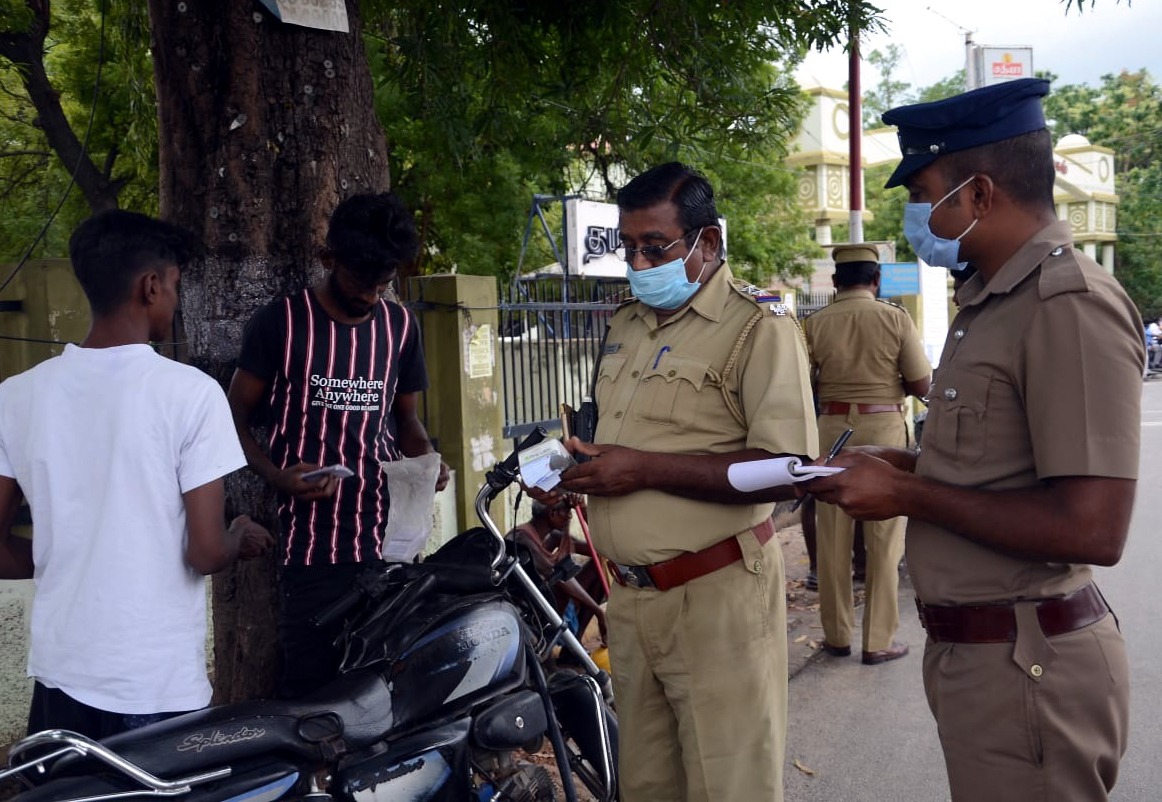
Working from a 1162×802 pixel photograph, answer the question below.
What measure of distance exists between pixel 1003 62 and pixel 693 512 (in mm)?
12350

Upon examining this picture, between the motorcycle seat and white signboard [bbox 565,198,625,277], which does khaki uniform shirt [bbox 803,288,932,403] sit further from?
white signboard [bbox 565,198,625,277]

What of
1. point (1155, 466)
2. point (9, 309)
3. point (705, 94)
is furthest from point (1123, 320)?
point (1155, 466)

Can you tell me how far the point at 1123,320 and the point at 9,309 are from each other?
411cm

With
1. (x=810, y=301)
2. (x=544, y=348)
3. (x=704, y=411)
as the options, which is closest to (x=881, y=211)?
(x=810, y=301)

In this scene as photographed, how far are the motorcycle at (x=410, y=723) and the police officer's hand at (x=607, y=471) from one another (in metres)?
0.15

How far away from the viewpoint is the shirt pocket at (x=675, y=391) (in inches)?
102

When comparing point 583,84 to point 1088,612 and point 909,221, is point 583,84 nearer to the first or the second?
point 909,221

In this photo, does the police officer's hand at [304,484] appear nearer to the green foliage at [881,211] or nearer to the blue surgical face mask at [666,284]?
the blue surgical face mask at [666,284]

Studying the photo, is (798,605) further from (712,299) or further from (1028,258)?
(1028,258)

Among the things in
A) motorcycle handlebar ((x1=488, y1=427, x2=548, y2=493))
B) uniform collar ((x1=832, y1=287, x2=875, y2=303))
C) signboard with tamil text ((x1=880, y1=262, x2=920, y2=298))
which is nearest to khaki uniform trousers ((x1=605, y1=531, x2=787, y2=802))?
motorcycle handlebar ((x1=488, y1=427, x2=548, y2=493))

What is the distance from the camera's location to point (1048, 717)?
1868 millimetres

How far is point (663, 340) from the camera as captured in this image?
8.95 ft

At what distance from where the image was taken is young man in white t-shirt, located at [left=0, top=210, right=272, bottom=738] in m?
2.29

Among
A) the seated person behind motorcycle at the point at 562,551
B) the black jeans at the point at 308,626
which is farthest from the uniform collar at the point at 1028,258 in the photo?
the seated person behind motorcycle at the point at 562,551
